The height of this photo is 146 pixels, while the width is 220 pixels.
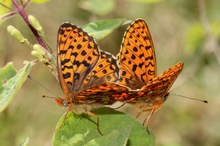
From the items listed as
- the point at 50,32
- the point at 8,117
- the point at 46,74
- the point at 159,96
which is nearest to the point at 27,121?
the point at 8,117

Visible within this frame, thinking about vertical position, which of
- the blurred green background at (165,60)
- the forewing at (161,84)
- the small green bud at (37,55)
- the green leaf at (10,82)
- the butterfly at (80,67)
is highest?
the small green bud at (37,55)

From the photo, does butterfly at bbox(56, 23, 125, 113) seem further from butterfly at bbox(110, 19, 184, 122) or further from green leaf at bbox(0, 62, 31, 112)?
green leaf at bbox(0, 62, 31, 112)

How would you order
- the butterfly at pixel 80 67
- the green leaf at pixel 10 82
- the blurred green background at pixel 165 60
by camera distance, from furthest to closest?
1. the blurred green background at pixel 165 60
2. the butterfly at pixel 80 67
3. the green leaf at pixel 10 82

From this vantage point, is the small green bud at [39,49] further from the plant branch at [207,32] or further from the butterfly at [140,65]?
the plant branch at [207,32]

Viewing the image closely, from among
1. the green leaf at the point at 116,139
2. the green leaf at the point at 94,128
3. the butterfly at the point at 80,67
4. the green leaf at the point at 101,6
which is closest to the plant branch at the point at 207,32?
the green leaf at the point at 101,6

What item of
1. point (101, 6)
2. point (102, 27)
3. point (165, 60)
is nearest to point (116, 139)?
point (102, 27)

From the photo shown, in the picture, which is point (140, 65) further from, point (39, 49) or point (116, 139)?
point (116, 139)
